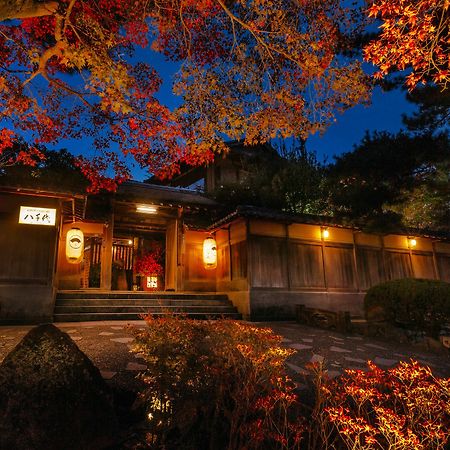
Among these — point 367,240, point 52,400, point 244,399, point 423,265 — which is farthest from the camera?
point 423,265

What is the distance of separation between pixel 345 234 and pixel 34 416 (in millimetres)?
15134

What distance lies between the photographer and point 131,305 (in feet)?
39.5

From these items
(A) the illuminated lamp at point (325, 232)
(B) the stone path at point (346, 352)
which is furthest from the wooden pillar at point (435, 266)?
(B) the stone path at point (346, 352)

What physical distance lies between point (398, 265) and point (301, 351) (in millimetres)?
11951

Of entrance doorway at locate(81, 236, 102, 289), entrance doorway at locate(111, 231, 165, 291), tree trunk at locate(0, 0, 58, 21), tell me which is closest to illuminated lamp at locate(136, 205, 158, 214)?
entrance doorway at locate(111, 231, 165, 291)

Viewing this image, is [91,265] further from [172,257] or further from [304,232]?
[304,232]

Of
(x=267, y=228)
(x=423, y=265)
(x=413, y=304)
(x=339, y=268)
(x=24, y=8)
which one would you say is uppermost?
(x=24, y=8)

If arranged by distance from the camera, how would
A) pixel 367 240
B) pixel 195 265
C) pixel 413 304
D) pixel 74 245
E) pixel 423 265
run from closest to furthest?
1. pixel 413 304
2. pixel 74 245
3. pixel 195 265
4. pixel 367 240
5. pixel 423 265

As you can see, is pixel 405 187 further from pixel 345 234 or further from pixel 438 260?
pixel 438 260

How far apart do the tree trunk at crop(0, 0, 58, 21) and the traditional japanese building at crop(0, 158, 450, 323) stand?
249 inches

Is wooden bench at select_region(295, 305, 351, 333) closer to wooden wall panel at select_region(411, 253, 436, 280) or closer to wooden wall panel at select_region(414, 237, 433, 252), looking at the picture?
wooden wall panel at select_region(411, 253, 436, 280)

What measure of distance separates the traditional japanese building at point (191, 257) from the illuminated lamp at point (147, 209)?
0.15 feet

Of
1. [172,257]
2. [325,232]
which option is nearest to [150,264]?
[172,257]

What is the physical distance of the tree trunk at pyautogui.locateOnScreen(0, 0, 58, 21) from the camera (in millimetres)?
5141
